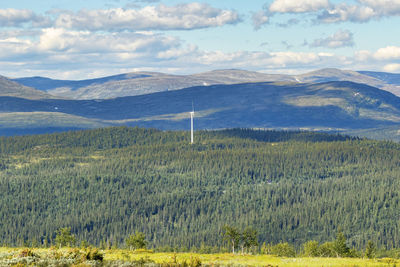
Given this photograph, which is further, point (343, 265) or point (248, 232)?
point (248, 232)

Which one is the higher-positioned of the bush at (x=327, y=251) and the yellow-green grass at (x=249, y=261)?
the yellow-green grass at (x=249, y=261)

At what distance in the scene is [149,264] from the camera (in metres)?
82.8

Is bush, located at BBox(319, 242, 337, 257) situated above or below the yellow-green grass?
below

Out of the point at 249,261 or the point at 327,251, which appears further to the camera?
the point at 327,251

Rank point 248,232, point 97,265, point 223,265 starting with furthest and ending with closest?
point 248,232 < point 223,265 < point 97,265

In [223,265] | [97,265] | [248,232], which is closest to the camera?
[97,265]

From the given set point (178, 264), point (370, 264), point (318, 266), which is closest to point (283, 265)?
point (318, 266)

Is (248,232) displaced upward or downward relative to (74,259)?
downward

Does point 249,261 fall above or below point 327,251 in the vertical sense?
above

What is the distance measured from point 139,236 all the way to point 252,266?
109624 mm

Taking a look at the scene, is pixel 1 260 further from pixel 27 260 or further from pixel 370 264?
pixel 370 264

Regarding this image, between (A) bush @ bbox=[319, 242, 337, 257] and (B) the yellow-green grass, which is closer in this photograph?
(B) the yellow-green grass

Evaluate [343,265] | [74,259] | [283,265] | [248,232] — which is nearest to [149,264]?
[74,259]

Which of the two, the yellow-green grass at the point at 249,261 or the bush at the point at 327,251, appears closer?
the yellow-green grass at the point at 249,261
